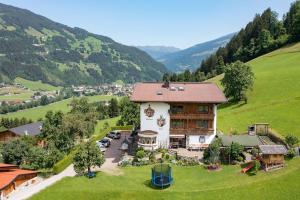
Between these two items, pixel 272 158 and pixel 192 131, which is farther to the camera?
pixel 192 131

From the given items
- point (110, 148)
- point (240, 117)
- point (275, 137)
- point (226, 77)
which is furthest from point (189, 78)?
point (275, 137)

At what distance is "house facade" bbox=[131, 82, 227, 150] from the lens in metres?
60.1

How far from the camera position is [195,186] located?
4234cm

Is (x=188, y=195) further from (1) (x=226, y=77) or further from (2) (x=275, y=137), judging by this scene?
(1) (x=226, y=77)

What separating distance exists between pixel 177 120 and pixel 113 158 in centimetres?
1243

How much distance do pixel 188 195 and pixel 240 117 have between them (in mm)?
39880

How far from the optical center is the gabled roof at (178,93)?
59691mm

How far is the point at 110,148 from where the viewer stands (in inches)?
2687

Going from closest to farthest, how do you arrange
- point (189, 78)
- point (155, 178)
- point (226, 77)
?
point (155, 178) < point (226, 77) < point (189, 78)

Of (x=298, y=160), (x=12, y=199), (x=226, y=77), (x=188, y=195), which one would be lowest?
(x=12, y=199)

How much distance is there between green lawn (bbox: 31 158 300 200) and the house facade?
41.7 ft

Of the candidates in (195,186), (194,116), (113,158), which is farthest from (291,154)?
(113,158)

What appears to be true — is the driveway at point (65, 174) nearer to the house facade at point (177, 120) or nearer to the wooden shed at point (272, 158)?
the house facade at point (177, 120)

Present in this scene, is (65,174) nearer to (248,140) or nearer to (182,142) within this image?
(182,142)
